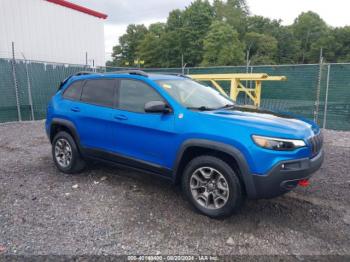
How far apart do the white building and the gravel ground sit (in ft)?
38.0

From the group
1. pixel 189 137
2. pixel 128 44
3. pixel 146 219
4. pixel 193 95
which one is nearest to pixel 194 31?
pixel 128 44

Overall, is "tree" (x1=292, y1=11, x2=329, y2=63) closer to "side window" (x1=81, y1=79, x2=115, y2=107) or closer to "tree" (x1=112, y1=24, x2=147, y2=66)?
"tree" (x1=112, y1=24, x2=147, y2=66)

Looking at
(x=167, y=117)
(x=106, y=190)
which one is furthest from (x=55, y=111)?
(x=167, y=117)

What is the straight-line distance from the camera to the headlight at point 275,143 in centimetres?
316

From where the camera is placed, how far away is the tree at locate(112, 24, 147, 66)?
78938 mm

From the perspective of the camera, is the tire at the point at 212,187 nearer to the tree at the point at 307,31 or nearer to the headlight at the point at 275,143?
the headlight at the point at 275,143

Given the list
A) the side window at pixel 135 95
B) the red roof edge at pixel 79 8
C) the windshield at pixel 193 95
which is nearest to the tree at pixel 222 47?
the red roof edge at pixel 79 8

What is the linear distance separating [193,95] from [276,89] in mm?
7389

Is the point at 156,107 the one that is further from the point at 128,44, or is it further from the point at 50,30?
the point at 128,44

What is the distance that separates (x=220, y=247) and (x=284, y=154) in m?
1.18

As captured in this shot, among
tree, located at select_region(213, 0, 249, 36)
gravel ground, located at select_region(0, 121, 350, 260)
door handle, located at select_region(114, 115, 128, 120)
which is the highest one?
tree, located at select_region(213, 0, 249, 36)

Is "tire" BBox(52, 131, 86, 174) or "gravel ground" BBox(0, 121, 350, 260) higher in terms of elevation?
"tire" BBox(52, 131, 86, 174)

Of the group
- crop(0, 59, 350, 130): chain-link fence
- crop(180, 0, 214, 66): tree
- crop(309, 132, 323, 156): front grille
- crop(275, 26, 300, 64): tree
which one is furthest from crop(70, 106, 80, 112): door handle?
crop(275, 26, 300, 64): tree

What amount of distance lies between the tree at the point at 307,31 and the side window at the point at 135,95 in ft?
221
